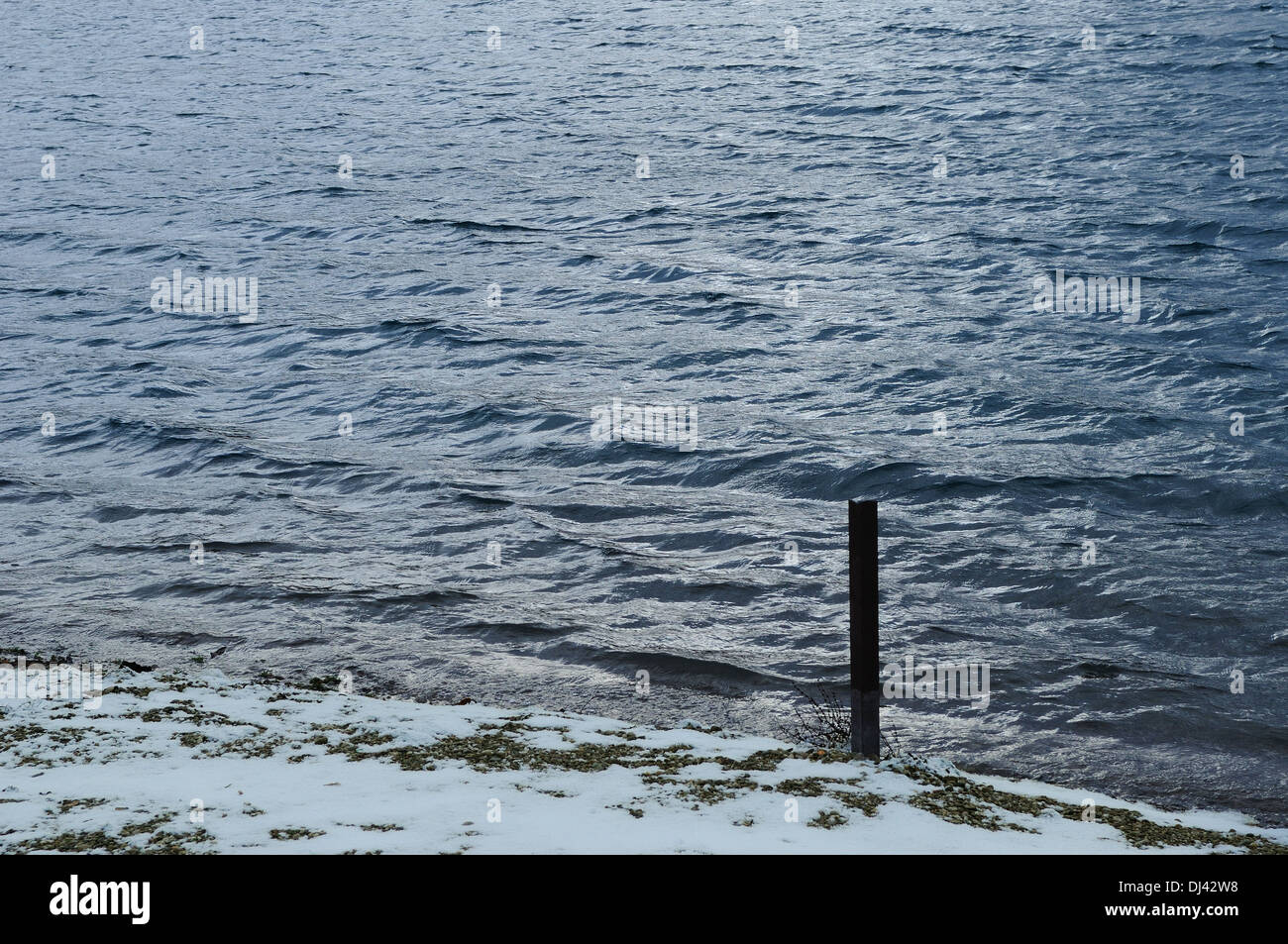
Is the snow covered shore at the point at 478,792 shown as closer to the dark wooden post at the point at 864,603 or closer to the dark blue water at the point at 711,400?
the dark wooden post at the point at 864,603

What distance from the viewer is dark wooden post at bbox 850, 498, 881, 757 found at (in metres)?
6.17

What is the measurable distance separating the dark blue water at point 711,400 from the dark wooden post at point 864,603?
1567 millimetres

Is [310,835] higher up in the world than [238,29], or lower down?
lower down

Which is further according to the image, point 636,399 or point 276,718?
point 636,399

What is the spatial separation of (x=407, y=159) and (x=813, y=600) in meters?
23.4

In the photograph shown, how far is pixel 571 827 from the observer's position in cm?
549

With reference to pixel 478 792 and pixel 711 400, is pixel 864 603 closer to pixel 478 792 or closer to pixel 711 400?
pixel 478 792

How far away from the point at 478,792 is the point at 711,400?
30.2 feet

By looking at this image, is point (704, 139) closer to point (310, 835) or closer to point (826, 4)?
point (826, 4)

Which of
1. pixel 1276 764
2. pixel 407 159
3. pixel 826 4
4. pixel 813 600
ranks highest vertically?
pixel 826 4

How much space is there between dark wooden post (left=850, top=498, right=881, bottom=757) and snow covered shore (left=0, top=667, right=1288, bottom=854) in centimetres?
46

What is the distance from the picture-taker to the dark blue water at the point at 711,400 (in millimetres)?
9117

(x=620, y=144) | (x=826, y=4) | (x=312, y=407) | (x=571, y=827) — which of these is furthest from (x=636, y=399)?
(x=826, y=4)

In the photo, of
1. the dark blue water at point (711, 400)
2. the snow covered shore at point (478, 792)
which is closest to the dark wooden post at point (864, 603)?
the snow covered shore at point (478, 792)
